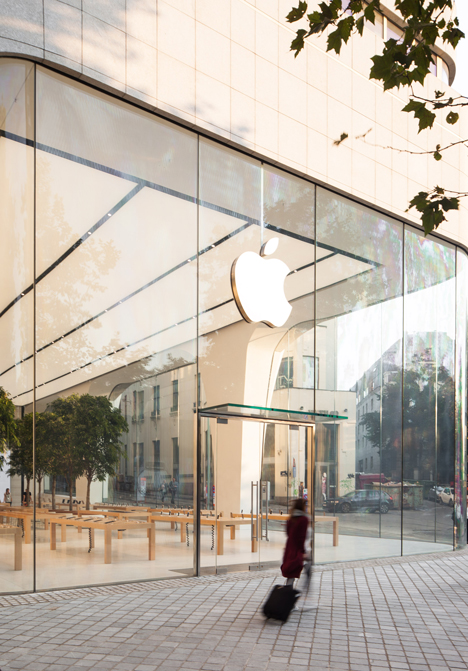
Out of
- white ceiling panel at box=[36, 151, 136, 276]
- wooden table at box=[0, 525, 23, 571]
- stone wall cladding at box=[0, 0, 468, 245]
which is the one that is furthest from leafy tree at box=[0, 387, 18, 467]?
stone wall cladding at box=[0, 0, 468, 245]

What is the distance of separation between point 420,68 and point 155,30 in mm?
6646

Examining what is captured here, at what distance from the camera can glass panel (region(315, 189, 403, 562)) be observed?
39.9 feet

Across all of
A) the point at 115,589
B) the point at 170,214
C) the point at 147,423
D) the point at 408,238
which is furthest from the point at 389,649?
the point at 408,238

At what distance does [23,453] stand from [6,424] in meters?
0.43

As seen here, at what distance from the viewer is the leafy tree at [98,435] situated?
8914 millimetres

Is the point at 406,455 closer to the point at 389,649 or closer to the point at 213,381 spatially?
the point at 213,381

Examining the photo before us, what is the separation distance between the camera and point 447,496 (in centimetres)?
1512

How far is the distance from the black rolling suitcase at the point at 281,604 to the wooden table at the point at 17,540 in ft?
10.5

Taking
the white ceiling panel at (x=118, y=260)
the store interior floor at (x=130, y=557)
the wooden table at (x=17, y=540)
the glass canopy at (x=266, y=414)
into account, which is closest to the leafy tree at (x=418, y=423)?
the glass canopy at (x=266, y=414)

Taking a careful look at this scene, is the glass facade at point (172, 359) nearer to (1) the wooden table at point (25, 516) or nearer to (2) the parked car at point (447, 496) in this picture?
(1) the wooden table at point (25, 516)

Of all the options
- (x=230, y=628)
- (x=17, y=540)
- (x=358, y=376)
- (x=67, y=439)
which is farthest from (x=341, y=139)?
(x=230, y=628)

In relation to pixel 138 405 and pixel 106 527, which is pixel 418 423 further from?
pixel 106 527

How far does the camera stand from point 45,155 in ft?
29.1

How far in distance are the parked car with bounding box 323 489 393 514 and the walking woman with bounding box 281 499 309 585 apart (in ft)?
15.1
